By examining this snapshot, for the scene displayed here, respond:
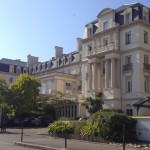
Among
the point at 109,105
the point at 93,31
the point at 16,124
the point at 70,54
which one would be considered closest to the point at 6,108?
the point at 16,124

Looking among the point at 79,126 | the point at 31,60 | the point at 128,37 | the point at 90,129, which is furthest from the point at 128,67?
the point at 31,60

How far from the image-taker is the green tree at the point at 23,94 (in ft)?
157

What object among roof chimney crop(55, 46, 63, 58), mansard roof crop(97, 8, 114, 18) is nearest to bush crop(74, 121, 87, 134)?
mansard roof crop(97, 8, 114, 18)

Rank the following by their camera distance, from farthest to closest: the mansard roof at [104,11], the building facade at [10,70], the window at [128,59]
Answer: the building facade at [10,70] → the mansard roof at [104,11] → the window at [128,59]

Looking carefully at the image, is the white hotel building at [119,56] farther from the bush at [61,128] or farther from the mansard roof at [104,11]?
the bush at [61,128]

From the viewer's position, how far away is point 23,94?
48.3 m

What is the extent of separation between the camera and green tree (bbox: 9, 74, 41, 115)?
47.9m

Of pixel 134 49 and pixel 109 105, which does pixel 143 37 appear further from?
pixel 109 105

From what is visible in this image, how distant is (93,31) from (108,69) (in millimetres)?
7818

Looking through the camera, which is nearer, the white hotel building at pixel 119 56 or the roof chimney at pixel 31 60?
the white hotel building at pixel 119 56

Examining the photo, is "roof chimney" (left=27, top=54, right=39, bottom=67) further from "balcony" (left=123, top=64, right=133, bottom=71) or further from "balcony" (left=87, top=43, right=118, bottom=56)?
"balcony" (left=123, top=64, right=133, bottom=71)

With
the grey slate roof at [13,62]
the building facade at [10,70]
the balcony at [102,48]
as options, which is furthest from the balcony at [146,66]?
the grey slate roof at [13,62]

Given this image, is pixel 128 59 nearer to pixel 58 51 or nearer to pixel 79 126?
pixel 79 126

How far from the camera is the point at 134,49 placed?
1841 inches
